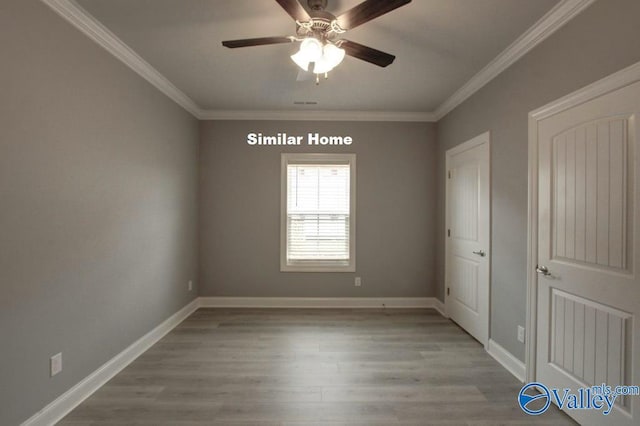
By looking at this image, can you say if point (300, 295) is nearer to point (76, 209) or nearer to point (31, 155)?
point (76, 209)

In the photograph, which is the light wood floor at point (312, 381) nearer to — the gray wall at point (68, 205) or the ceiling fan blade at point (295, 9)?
the gray wall at point (68, 205)

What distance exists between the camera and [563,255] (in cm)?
212

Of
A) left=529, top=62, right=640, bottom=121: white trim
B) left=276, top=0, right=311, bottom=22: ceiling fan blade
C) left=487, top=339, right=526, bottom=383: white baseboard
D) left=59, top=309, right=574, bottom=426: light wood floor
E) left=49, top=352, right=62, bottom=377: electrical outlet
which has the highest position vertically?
left=276, top=0, right=311, bottom=22: ceiling fan blade

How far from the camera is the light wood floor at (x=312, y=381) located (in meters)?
2.08

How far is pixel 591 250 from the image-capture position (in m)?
1.90

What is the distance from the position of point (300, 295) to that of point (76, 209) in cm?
292

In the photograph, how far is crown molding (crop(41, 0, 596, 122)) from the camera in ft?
6.84

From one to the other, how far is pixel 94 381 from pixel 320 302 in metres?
2.68

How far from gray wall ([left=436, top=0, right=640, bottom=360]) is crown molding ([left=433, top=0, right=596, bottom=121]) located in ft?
0.15

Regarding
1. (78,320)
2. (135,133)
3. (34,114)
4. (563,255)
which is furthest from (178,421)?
(563,255)

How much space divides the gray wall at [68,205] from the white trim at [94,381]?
6cm

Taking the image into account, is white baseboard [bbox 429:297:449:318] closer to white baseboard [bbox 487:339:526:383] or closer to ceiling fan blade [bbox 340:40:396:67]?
white baseboard [bbox 487:339:526:383]

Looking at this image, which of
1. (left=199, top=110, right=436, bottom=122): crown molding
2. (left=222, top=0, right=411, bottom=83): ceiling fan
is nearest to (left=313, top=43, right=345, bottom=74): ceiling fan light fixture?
(left=222, top=0, right=411, bottom=83): ceiling fan

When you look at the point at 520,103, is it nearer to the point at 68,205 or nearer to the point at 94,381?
the point at 68,205
